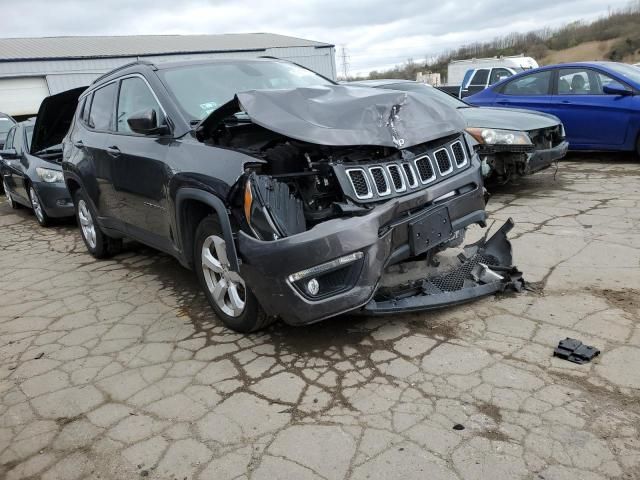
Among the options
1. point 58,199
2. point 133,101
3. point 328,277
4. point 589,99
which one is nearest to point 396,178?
point 328,277

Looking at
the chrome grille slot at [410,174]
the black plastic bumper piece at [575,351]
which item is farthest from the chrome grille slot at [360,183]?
the black plastic bumper piece at [575,351]

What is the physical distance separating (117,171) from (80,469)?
2.65m

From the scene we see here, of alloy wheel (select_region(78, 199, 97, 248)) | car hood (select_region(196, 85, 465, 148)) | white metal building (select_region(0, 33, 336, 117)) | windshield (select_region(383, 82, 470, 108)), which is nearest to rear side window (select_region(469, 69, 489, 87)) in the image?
white metal building (select_region(0, 33, 336, 117))

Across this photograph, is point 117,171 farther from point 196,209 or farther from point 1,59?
point 1,59

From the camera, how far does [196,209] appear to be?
141 inches

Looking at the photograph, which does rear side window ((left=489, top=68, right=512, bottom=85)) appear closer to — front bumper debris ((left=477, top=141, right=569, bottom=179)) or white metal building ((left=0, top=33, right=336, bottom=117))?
white metal building ((left=0, top=33, right=336, bottom=117))

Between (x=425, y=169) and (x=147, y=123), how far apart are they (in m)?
1.90

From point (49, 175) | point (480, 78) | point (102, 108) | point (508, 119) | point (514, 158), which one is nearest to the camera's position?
point (102, 108)

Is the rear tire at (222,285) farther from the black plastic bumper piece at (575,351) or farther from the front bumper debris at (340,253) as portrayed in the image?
the black plastic bumper piece at (575,351)

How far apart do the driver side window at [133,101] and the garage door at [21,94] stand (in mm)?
23577

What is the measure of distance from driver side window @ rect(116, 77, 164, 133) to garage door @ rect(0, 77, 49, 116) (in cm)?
2358

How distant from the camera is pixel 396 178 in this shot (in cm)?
308

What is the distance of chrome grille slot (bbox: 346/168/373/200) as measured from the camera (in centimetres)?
294

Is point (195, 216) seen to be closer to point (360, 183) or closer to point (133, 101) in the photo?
point (360, 183)
